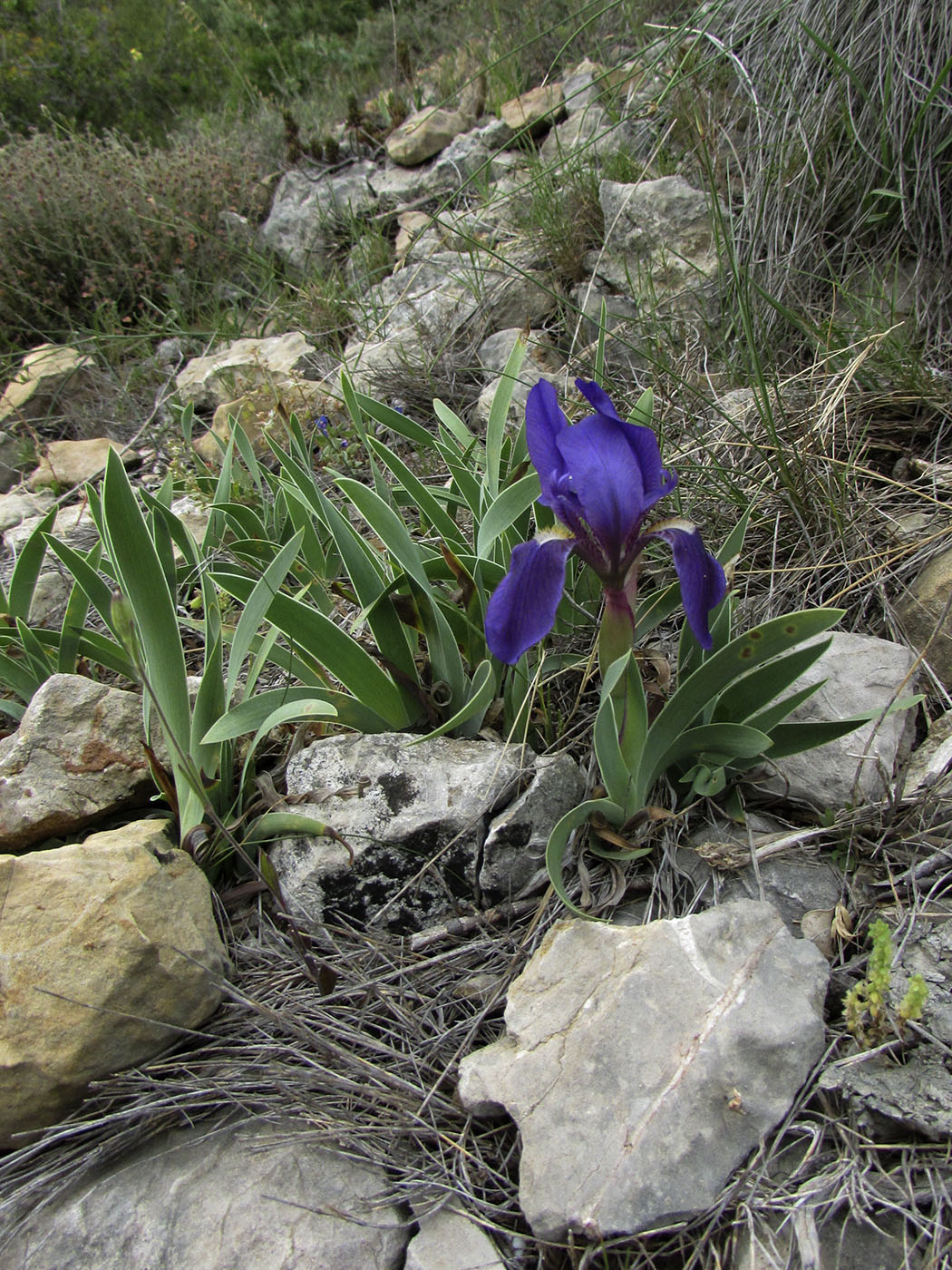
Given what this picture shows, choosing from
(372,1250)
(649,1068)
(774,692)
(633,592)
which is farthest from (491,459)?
(372,1250)

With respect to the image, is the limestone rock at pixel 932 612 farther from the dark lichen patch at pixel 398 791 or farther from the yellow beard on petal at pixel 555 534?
the dark lichen patch at pixel 398 791

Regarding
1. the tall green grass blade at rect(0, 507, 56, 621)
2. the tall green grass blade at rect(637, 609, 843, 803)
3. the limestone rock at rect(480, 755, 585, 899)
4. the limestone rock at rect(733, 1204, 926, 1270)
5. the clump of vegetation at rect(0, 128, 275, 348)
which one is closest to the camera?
the limestone rock at rect(733, 1204, 926, 1270)

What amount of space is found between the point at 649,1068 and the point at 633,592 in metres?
0.73

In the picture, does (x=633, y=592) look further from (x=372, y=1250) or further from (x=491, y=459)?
(x=372, y=1250)

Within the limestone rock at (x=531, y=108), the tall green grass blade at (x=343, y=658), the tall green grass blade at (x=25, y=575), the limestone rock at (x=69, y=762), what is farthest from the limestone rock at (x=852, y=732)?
the limestone rock at (x=531, y=108)

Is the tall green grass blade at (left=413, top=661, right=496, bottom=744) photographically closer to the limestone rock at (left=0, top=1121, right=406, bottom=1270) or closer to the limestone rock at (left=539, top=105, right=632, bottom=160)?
the limestone rock at (left=0, top=1121, right=406, bottom=1270)

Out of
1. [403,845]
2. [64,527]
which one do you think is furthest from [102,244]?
[403,845]

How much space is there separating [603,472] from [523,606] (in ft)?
0.77

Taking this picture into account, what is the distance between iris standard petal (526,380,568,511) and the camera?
1.32 meters

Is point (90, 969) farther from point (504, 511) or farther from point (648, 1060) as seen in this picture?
point (504, 511)

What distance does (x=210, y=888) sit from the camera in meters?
1.49

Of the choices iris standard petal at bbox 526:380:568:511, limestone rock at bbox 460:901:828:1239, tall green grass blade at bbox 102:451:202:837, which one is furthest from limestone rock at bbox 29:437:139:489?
limestone rock at bbox 460:901:828:1239

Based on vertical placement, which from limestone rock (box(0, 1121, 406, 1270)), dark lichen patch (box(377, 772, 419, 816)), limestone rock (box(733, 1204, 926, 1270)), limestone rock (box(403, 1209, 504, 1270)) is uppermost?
dark lichen patch (box(377, 772, 419, 816))

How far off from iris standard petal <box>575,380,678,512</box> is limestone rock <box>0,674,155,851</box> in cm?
114
